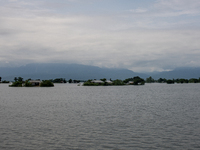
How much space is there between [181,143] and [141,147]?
4270 mm

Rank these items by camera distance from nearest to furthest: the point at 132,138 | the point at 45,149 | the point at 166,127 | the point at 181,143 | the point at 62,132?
the point at 45,149 → the point at 181,143 → the point at 132,138 → the point at 62,132 → the point at 166,127

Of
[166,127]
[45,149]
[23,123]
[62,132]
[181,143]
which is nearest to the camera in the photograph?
[45,149]

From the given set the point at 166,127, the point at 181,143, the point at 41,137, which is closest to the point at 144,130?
the point at 166,127

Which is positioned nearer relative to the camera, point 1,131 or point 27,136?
point 27,136

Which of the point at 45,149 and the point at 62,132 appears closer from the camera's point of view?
the point at 45,149

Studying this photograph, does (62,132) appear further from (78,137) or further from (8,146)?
(8,146)

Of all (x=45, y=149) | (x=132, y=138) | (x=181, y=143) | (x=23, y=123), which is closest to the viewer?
(x=45, y=149)

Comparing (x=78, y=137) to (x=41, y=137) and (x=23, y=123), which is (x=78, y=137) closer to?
(x=41, y=137)

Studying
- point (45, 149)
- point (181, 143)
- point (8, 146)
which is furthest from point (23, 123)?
point (181, 143)

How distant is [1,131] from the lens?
27344 millimetres

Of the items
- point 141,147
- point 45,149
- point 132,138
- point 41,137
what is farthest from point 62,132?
point 141,147

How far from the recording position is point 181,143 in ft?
73.7

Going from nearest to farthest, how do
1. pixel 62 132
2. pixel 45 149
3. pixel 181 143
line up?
pixel 45 149 < pixel 181 143 < pixel 62 132

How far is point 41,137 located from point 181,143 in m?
14.4
